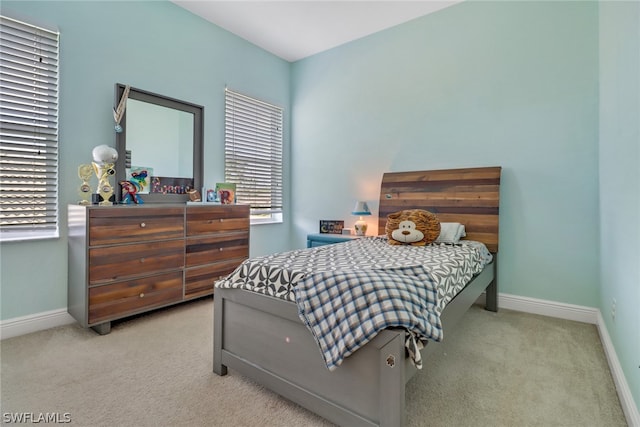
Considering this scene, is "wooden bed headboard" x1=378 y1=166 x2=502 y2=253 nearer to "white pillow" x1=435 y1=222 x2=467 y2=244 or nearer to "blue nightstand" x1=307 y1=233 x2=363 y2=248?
"white pillow" x1=435 y1=222 x2=467 y2=244

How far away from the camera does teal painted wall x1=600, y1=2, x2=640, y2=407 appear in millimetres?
1346

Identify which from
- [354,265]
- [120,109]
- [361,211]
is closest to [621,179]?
[354,265]

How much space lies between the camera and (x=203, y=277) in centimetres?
279

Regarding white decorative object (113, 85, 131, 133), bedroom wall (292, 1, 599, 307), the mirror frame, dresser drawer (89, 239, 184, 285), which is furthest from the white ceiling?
dresser drawer (89, 239, 184, 285)

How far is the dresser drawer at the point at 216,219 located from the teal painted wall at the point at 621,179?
2755mm

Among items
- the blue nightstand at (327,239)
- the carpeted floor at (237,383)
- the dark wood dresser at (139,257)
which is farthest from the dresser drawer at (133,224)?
the blue nightstand at (327,239)

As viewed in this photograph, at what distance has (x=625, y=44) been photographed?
1.59 metres

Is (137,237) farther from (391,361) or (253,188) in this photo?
(391,361)

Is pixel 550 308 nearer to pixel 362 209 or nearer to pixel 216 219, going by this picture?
pixel 362 209

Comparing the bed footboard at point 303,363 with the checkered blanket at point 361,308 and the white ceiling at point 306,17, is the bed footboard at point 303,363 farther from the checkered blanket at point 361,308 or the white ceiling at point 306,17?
the white ceiling at point 306,17

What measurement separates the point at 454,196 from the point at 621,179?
135 cm

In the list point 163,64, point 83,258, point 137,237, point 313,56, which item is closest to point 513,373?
point 137,237

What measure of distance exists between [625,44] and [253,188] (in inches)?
132

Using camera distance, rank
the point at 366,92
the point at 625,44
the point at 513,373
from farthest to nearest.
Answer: the point at 366,92 < the point at 513,373 < the point at 625,44
